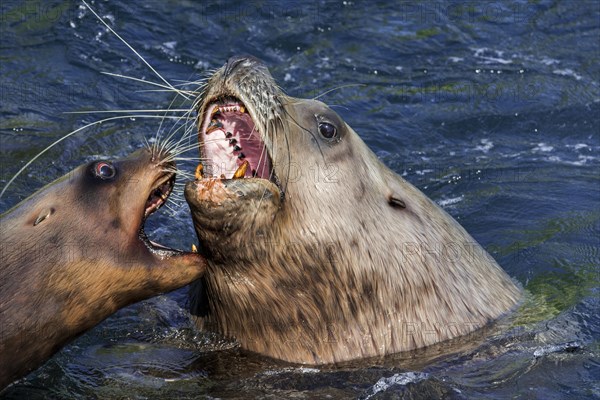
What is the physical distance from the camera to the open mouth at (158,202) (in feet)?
20.6

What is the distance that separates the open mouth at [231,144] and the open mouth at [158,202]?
301mm

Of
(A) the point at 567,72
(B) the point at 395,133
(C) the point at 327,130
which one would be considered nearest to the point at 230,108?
(C) the point at 327,130

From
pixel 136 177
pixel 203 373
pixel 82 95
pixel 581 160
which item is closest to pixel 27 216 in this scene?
pixel 136 177

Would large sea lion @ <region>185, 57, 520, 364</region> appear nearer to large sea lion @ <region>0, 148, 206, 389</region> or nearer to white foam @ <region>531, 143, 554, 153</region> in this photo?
large sea lion @ <region>0, 148, 206, 389</region>

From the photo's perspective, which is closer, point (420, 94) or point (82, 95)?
point (82, 95)

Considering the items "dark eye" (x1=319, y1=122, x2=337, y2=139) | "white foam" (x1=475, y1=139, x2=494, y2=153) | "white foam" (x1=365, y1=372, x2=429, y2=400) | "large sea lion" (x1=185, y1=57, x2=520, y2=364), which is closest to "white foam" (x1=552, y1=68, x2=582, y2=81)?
"white foam" (x1=475, y1=139, x2=494, y2=153)

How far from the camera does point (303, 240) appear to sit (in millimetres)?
6266

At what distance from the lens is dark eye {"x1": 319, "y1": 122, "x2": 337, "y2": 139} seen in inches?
257

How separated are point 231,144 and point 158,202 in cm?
64

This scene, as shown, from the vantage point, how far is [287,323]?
643cm

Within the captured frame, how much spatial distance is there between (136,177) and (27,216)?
68 cm

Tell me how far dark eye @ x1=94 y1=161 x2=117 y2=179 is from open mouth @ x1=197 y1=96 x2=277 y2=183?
1.78 ft

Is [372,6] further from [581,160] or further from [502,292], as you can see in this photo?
[502,292]

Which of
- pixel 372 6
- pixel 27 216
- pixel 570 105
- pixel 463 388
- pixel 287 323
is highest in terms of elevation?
pixel 372 6
